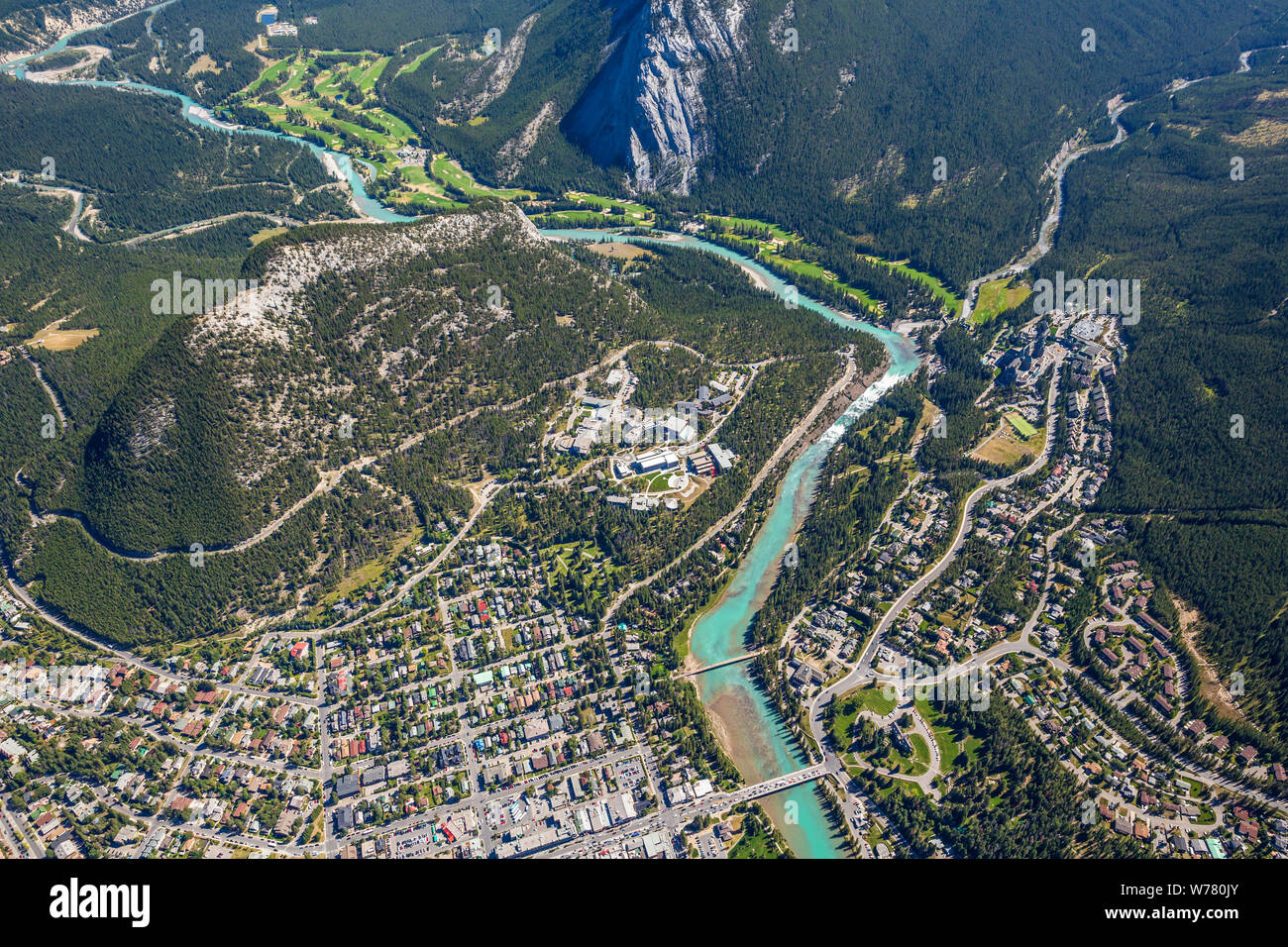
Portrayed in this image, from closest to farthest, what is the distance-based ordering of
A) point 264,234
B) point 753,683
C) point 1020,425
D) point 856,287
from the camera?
point 753,683
point 1020,425
point 856,287
point 264,234

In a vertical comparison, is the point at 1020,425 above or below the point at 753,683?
above

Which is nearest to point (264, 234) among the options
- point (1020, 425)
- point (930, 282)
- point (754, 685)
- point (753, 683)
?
point (930, 282)

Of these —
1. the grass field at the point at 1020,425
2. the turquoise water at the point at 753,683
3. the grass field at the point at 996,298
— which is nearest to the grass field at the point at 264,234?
the turquoise water at the point at 753,683

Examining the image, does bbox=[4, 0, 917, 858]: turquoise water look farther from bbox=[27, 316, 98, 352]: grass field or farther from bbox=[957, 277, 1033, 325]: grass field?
bbox=[27, 316, 98, 352]: grass field

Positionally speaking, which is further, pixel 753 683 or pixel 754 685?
pixel 753 683

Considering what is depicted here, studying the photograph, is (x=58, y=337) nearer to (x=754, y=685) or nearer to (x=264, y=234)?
(x=264, y=234)

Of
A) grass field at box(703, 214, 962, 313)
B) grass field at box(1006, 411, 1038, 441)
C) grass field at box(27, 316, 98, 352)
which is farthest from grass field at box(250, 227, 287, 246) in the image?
grass field at box(1006, 411, 1038, 441)
